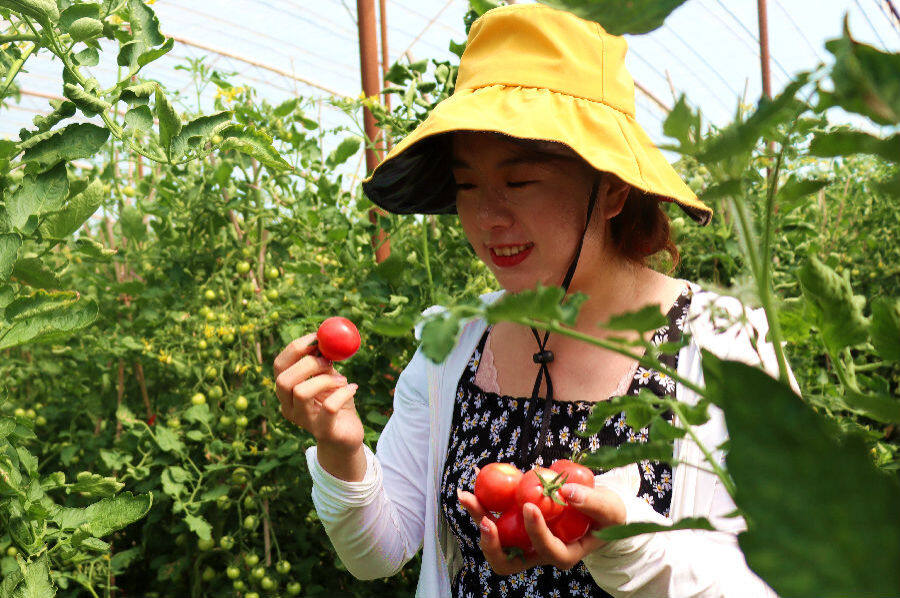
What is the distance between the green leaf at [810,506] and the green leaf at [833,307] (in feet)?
0.72

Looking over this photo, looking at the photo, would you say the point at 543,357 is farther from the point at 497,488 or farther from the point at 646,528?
the point at 646,528

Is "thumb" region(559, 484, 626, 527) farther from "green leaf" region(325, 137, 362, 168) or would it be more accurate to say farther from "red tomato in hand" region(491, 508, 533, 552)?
"green leaf" region(325, 137, 362, 168)

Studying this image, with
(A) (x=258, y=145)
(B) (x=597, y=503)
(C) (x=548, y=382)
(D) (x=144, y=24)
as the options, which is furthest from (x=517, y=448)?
(D) (x=144, y=24)

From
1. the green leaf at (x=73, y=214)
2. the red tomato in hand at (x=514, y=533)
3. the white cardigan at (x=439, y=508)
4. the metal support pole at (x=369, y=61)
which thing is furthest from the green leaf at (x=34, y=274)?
the metal support pole at (x=369, y=61)

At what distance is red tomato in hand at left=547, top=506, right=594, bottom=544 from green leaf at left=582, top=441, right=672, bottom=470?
54 centimetres

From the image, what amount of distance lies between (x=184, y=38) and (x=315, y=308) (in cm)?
954

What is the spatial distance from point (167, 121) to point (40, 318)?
35cm

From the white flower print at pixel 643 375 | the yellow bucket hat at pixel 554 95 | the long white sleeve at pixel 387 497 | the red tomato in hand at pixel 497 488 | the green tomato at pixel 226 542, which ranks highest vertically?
the yellow bucket hat at pixel 554 95

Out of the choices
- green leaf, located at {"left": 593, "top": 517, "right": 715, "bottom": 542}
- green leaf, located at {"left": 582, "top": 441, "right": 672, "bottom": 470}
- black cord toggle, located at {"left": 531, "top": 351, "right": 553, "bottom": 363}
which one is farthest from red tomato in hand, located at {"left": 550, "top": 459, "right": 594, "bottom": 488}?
green leaf, located at {"left": 593, "top": 517, "right": 715, "bottom": 542}

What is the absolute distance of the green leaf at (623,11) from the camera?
0.32m

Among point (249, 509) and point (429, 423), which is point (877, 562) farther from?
point (249, 509)

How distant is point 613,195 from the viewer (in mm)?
1436

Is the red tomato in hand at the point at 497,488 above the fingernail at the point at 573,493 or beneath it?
beneath

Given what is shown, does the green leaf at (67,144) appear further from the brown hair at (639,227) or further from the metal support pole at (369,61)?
the metal support pole at (369,61)
